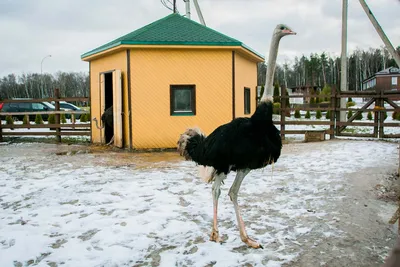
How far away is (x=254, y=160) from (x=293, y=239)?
108 centimetres

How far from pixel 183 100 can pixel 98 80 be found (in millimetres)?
3317

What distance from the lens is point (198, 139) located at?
14.8ft

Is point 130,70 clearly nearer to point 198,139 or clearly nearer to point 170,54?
point 170,54

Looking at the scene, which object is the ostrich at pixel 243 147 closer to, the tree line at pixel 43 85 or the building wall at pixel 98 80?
the building wall at pixel 98 80

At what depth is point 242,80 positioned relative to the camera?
1284 cm

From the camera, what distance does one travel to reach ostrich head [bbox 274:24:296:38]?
4395 millimetres

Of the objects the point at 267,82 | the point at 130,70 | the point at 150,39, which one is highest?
the point at 150,39

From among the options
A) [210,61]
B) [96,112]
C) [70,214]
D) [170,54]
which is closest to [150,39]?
[170,54]

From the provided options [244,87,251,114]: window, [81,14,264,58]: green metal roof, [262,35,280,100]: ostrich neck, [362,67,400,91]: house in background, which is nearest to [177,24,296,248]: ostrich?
[262,35,280,100]: ostrich neck

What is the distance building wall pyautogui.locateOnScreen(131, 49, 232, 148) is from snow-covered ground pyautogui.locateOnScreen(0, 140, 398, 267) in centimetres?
278

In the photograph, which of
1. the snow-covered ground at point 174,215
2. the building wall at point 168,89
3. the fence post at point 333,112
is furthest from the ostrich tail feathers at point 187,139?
the fence post at point 333,112

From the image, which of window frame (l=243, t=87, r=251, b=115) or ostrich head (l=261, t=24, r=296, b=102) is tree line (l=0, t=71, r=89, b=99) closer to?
window frame (l=243, t=87, r=251, b=115)

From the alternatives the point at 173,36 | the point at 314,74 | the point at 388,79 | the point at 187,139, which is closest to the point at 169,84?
the point at 173,36

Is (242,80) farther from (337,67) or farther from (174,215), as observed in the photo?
(337,67)
